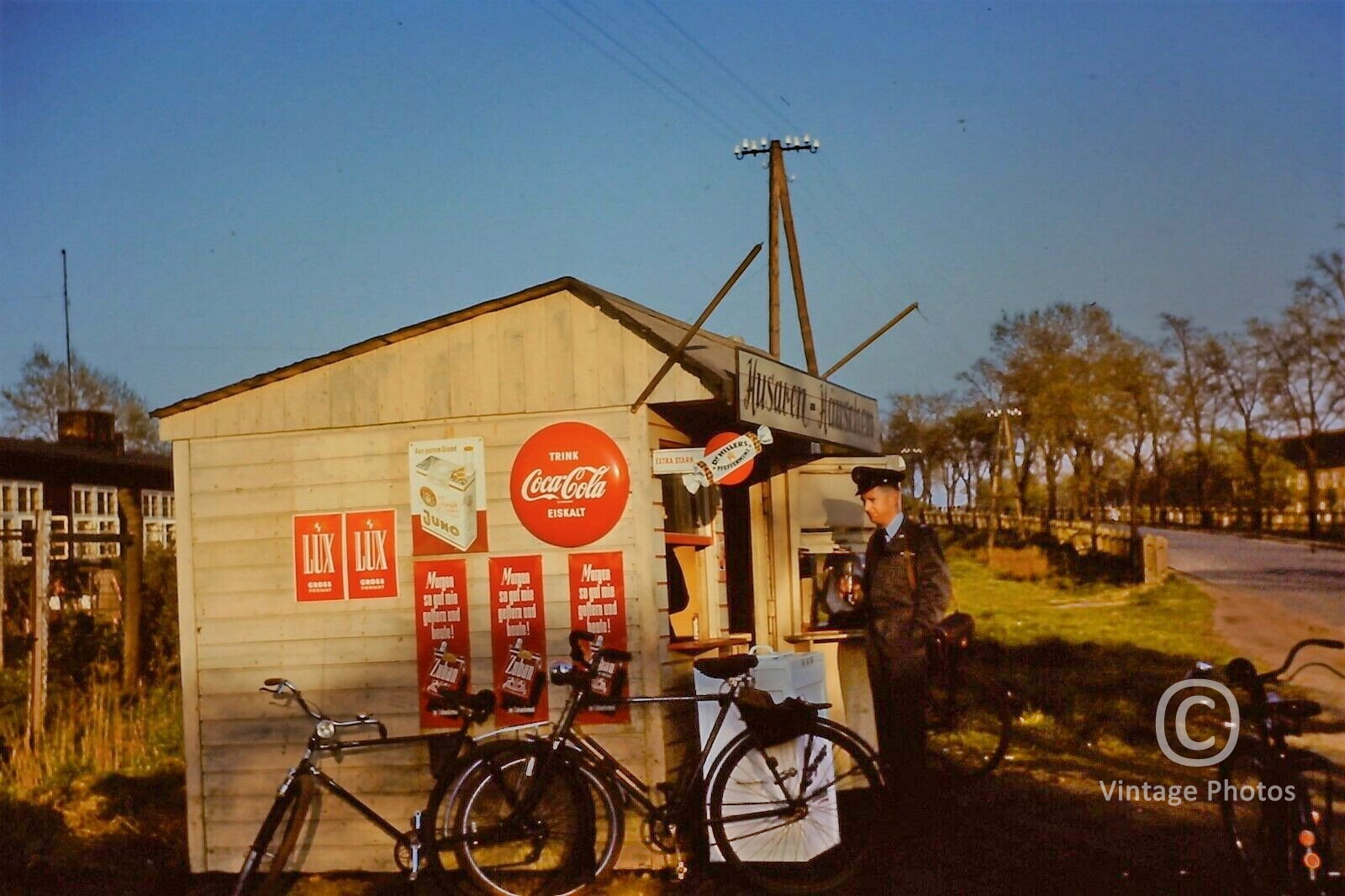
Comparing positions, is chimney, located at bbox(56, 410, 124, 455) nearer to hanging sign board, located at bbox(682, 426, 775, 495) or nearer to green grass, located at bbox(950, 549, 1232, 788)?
green grass, located at bbox(950, 549, 1232, 788)

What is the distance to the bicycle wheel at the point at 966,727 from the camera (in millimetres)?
9609

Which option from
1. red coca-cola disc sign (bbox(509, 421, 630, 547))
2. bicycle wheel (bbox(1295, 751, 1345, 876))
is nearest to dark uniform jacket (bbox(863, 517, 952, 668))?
red coca-cola disc sign (bbox(509, 421, 630, 547))

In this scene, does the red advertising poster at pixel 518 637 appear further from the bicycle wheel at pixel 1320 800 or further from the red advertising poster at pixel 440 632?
the bicycle wheel at pixel 1320 800

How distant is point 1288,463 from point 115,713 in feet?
222

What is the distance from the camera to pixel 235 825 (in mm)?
8008

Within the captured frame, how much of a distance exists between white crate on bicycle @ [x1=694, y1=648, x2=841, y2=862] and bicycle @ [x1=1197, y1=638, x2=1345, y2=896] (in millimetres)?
1950

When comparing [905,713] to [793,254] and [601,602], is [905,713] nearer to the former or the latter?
[601,602]

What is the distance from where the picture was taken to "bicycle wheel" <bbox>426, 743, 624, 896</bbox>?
6.93m

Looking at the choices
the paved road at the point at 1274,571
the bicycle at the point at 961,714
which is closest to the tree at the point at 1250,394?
the paved road at the point at 1274,571

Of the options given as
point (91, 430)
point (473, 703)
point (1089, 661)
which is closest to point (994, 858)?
point (473, 703)

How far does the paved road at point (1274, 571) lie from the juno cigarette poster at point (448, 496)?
18.3m

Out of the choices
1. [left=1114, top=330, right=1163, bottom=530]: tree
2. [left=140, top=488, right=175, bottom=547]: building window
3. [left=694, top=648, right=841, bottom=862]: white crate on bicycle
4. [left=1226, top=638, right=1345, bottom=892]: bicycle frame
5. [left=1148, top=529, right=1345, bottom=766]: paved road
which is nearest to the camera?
[left=1226, top=638, right=1345, bottom=892]: bicycle frame

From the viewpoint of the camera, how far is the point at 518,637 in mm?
7652

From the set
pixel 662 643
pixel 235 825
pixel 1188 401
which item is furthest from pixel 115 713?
pixel 1188 401
